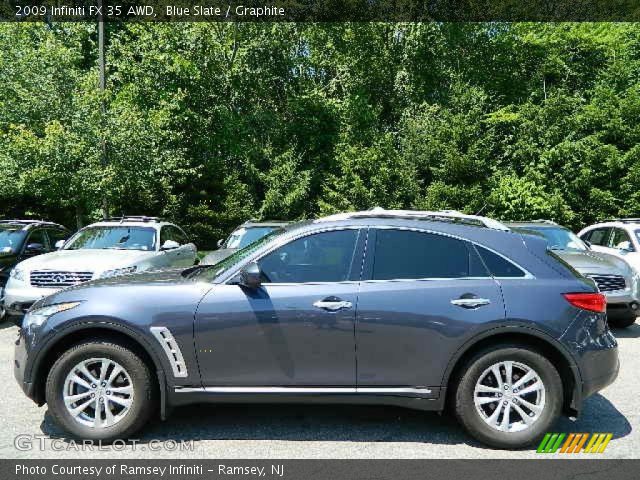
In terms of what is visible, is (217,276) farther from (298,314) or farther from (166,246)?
(166,246)

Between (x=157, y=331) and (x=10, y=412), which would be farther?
(x=10, y=412)

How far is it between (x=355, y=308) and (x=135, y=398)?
5.85 feet

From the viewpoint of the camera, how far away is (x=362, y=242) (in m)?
4.54

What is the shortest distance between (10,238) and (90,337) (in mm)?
6833

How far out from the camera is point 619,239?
1095 centimetres

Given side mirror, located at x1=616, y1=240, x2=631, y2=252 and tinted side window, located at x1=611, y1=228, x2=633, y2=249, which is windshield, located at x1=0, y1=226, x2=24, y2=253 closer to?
side mirror, located at x1=616, y1=240, x2=631, y2=252

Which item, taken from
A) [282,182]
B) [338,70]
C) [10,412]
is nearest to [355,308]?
[10,412]

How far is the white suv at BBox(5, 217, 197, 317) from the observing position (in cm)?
816

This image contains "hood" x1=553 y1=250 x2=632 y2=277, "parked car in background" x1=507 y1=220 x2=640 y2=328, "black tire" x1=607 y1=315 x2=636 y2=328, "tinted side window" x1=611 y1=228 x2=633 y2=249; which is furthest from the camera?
"tinted side window" x1=611 y1=228 x2=633 y2=249

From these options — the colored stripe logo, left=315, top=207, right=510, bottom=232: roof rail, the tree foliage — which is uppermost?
the tree foliage

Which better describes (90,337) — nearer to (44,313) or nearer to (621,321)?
(44,313)

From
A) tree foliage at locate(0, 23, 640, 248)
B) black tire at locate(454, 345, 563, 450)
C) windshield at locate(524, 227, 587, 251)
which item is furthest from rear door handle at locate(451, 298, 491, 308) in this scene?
tree foliage at locate(0, 23, 640, 248)

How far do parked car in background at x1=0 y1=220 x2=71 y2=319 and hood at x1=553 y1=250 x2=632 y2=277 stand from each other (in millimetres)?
8572

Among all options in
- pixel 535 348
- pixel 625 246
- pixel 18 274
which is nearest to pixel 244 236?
pixel 18 274
